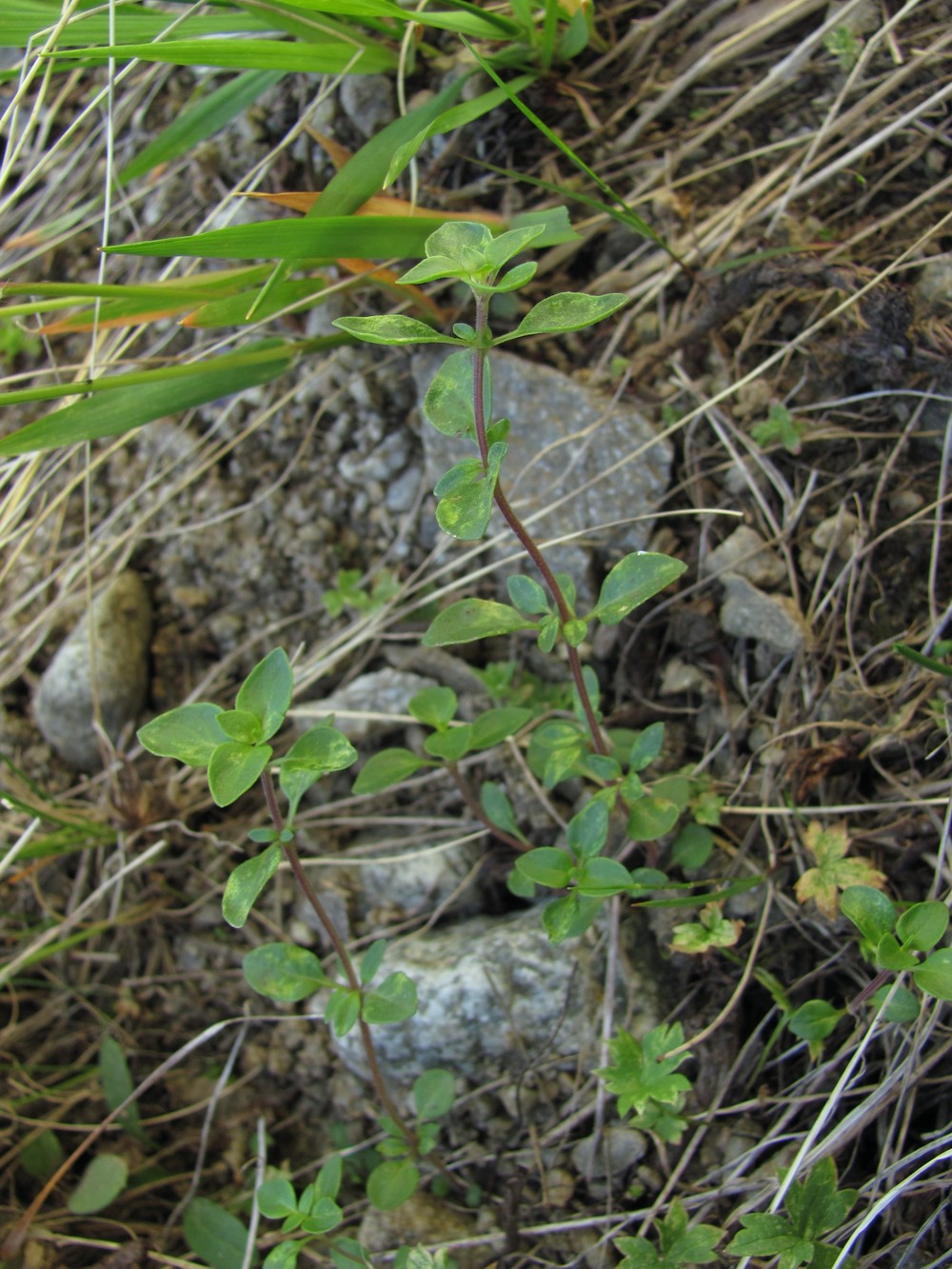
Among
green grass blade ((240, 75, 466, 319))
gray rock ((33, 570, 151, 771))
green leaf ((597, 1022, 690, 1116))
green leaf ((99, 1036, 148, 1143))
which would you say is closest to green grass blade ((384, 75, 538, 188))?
green grass blade ((240, 75, 466, 319))

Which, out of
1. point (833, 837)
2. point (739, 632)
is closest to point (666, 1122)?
point (833, 837)

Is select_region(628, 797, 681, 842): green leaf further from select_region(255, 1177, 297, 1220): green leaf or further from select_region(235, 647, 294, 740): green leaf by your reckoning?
select_region(255, 1177, 297, 1220): green leaf

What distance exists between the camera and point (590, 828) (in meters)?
1.42

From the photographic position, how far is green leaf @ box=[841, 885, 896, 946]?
130 cm

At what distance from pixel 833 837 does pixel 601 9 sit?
5.94 feet

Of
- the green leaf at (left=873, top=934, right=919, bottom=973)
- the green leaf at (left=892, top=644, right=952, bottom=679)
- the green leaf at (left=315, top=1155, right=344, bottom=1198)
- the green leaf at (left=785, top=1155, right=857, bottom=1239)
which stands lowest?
the green leaf at (left=315, top=1155, right=344, bottom=1198)

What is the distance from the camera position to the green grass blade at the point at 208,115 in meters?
1.92

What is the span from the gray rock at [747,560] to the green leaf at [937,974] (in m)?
0.72

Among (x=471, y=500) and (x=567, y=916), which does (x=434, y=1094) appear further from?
(x=471, y=500)

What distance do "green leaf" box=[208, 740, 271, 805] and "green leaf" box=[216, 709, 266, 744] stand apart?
0.04 feet

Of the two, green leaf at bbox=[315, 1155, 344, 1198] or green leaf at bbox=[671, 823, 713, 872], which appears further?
green leaf at bbox=[671, 823, 713, 872]

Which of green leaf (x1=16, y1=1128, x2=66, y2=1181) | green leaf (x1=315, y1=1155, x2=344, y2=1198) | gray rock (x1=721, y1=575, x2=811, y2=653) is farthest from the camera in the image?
green leaf (x1=16, y1=1128, x2=66, y2=1181)

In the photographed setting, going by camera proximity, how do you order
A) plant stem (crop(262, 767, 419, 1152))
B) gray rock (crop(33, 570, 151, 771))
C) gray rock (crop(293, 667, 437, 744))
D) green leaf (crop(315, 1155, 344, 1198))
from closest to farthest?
plant stem (crop(262, 767, 419, 1152)) < green leaf (crop(315, 1155, 344, 1198)) < gray rock (crop(293, 667, 437, 744)) < gray rock (crop(33, 570, 151, 771))

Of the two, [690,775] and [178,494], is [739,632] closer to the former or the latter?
[690,775]
